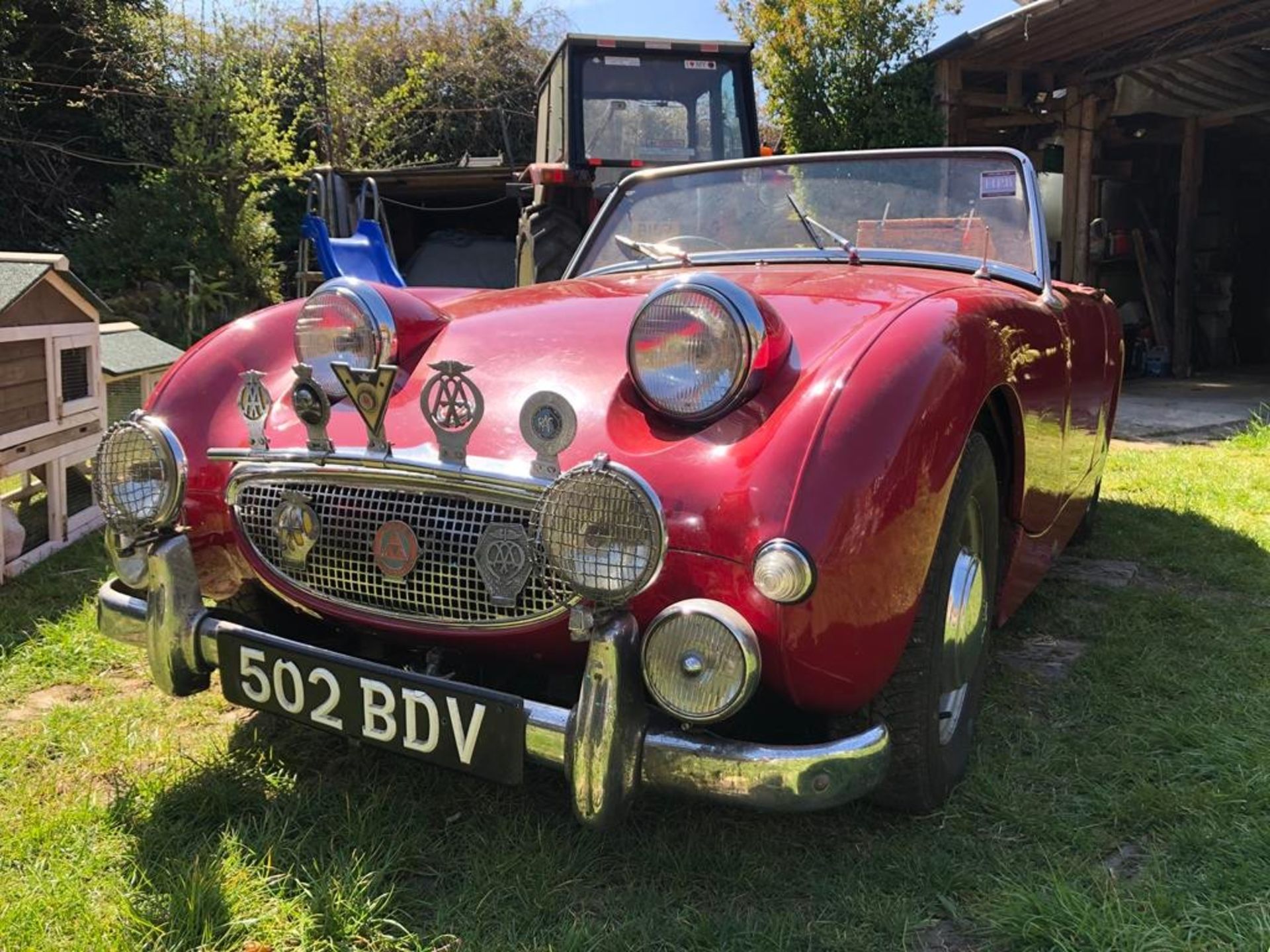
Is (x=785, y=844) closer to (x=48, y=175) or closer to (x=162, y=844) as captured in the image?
(x=162, y=844)

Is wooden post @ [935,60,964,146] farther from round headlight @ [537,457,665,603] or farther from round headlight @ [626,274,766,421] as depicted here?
round headlight @ [537,457,665,603]

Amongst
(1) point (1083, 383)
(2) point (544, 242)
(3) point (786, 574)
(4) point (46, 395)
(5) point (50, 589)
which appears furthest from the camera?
(2) point (544, 242)

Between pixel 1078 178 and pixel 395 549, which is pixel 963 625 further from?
pixel 1078 178

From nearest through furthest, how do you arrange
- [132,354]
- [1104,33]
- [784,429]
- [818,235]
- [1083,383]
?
1. [784,429]
2. [818,235]
3. [1083,383]
4. [132,354]
5. [1104,33]

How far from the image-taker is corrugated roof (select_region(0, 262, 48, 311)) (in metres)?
3.48

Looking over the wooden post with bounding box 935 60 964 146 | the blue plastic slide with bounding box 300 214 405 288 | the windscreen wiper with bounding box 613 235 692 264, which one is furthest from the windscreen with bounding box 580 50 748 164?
the windscreen wiper with bounding box 613 235 692 264

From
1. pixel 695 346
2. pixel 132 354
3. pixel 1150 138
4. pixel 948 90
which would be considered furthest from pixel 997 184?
pixel 1150 138

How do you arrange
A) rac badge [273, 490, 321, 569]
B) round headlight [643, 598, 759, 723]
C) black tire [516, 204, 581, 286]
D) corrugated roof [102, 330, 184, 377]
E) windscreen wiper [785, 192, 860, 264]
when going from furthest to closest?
black tire [516, 204, 581, 286] → corrugated roof [102, 330, 184, 377] → windscreen wiper [785, 192, 860, 264] → rac badge [273, 490, 321, 569] → round headlight [643, 598, 759, 723]

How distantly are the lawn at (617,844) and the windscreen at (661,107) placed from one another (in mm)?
4674

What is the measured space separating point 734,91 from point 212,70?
6302 millimetres

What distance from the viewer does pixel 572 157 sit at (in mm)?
6289

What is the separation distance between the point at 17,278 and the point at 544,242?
264 centimetres

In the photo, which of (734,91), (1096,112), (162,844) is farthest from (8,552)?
(1096,112)

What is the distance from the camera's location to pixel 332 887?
1.78 metres
